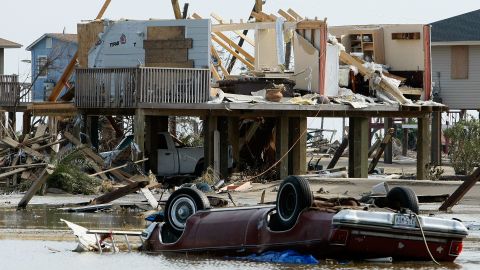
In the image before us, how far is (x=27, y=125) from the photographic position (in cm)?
4909

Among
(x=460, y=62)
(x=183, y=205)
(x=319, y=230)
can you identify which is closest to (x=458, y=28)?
(x=460, y=62)

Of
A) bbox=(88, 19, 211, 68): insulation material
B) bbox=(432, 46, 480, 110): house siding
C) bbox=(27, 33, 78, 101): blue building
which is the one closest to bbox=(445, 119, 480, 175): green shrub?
bbox=(432, 46, 480, 110): house siding

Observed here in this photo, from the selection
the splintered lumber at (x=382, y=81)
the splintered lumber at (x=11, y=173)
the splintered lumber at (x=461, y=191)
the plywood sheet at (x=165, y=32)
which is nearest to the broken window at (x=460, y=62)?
the splintered lumber at (x=382, y=81)

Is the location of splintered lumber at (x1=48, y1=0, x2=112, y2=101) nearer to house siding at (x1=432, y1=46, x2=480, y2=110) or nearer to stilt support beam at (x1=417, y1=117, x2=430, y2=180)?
stilt support beam at (x1=417, y1=117, x2=430, y2=180)

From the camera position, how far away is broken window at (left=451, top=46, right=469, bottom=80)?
57.5 metres

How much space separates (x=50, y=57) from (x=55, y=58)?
0.69 meters

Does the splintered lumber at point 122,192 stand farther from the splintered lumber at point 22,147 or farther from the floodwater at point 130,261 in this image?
the splintered lumber at point 22,147

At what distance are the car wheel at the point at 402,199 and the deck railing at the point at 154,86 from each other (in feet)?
63.9

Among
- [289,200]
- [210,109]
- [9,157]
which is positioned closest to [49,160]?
[9,157]

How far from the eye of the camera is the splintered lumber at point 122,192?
29.5 metres

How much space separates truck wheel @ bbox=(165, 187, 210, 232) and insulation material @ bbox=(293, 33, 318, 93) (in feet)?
69.0

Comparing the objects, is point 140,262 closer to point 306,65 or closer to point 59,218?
point 59,218

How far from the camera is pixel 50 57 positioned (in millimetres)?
63281

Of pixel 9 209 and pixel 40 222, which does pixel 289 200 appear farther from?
pixel 9 209
